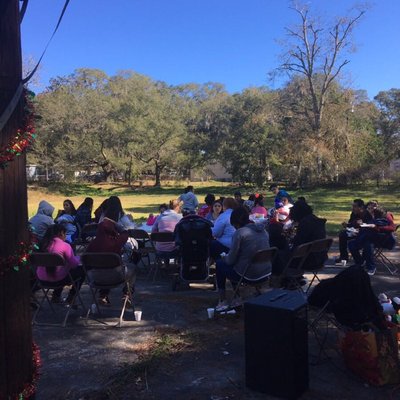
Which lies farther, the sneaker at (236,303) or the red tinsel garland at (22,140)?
the sneaker at (236,303)

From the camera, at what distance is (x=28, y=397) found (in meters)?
2.58

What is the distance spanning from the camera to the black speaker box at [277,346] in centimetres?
328

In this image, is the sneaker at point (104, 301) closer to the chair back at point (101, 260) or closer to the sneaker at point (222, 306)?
the chair back at point (101, 260)

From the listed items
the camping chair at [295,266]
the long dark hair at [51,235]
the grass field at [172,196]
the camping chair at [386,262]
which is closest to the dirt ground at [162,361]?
the long dark hair at [51,235]

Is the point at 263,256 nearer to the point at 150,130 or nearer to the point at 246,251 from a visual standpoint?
the point at 246,251

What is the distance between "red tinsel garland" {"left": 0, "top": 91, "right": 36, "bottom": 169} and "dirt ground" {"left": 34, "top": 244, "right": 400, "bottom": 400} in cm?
210

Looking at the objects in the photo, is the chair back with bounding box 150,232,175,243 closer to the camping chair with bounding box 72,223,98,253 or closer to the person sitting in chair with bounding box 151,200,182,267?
the person sitting in chair with bounding box 151,200,182,267

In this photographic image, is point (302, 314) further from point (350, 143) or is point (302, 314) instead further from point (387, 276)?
point (350, 143)

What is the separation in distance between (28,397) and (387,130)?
154 feet

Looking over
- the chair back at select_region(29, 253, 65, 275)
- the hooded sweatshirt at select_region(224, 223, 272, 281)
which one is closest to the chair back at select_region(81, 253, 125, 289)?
the chair back at select_region(29, 253, 65, 275)

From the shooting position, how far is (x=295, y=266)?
243 inches

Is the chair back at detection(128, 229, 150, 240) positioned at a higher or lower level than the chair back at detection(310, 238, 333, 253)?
lower

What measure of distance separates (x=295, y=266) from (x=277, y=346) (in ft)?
9.68

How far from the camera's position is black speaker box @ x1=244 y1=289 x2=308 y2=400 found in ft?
10.8
